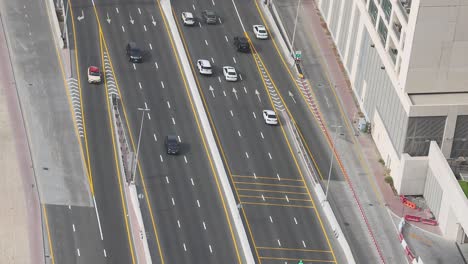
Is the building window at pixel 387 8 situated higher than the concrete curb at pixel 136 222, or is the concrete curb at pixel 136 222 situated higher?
the building window at pixel 387 8

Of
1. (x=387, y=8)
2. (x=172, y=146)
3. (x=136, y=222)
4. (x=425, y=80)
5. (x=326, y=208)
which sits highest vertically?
(x=387, y=8)

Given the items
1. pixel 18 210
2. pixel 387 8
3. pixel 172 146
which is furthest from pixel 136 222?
pixel 387 8

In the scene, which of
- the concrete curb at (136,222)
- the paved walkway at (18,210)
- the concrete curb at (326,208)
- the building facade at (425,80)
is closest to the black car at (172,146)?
the concrete curb at (136,222)

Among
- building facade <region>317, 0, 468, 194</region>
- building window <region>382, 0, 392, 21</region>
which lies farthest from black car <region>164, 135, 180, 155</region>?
building window <region>382, 0, 392, 21</region>

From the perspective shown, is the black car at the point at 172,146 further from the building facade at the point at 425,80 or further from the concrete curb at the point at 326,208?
the building facade at the point at 425,80

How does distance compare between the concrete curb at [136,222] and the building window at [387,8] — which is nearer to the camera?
the concrete curb at [136,222]

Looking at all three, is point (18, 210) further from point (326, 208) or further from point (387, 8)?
point (387, 8)

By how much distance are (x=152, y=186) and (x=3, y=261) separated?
22.9 m

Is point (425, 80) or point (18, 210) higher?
point (425, 80)

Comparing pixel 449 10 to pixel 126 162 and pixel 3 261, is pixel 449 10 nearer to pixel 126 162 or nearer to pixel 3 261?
pixel 126 162

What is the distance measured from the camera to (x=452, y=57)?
190m

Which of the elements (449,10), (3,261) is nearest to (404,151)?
(449,10)

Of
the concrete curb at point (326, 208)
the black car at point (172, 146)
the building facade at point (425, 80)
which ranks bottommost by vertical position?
the concrete curb at point (326, 208)

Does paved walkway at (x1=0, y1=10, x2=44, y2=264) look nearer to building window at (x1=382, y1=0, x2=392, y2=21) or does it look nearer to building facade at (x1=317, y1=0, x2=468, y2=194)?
building facade at (x1=317, y1=0, x2=468, y2=194)
